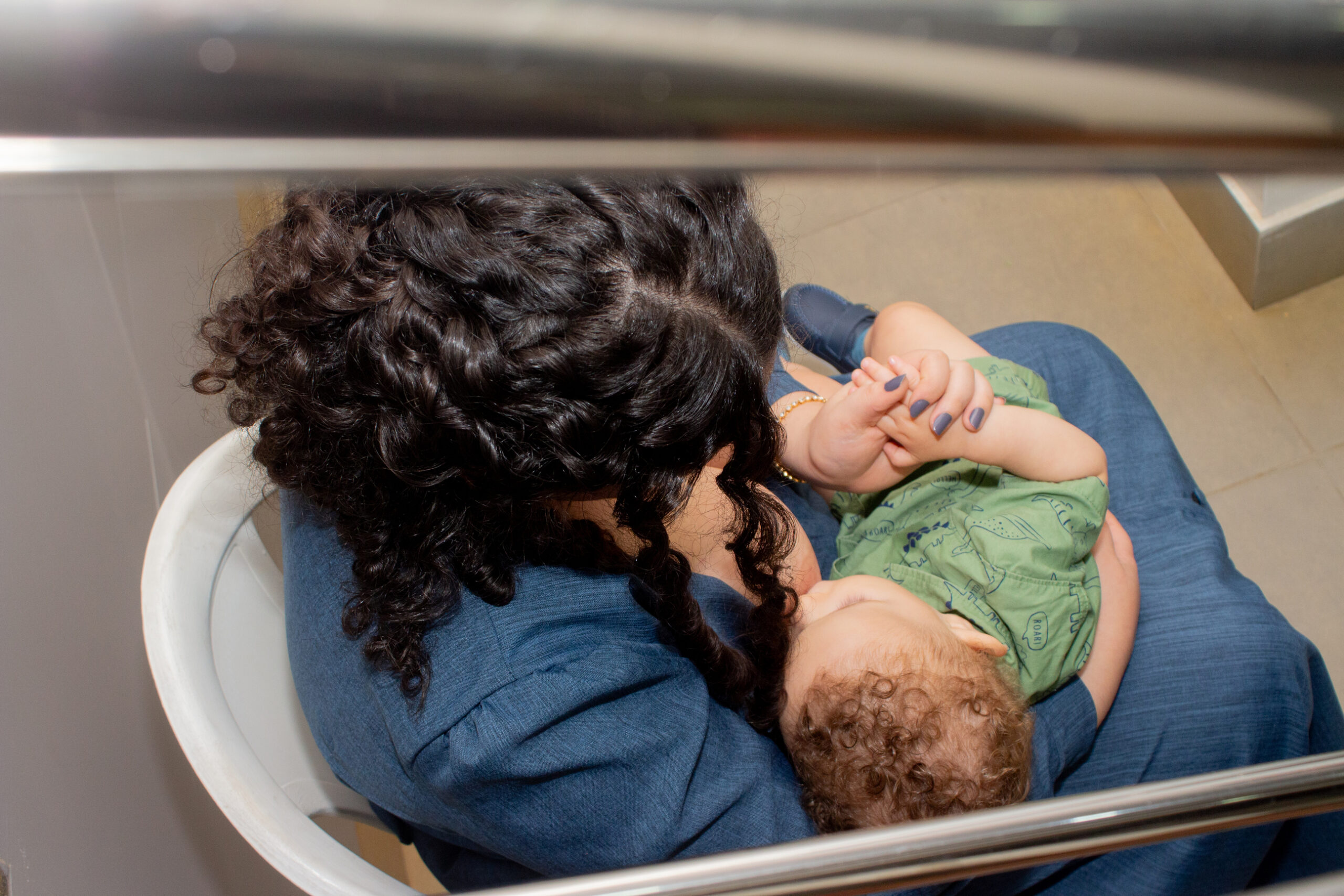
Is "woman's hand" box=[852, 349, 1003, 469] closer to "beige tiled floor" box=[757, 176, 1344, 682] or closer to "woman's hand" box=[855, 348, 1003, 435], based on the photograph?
"woman's hand" box=[855, 348, 1003, 435]

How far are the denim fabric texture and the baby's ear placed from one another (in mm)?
80

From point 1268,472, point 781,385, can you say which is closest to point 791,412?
point 781,385

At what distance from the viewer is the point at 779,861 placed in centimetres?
36

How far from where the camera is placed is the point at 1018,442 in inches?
40.9

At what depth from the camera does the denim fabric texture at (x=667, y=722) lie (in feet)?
2.31

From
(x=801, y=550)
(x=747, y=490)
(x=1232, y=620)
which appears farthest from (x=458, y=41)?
(x=1232, y=620)

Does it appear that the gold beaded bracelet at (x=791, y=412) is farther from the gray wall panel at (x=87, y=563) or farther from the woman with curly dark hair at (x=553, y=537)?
the gray wall panel at (x=87, y=563)

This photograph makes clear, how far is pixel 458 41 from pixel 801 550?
0.95 meters

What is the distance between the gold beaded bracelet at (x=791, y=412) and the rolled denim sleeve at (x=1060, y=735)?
388 millimetres

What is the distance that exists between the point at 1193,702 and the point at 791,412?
546 mm

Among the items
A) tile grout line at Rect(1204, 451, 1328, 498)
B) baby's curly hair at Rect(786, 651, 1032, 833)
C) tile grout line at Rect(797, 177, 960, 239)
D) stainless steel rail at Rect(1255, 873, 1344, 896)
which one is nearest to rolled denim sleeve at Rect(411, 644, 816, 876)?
baby's curly hair at Rect(786, 651, 1032, 833)

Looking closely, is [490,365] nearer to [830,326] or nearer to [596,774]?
[596,774]

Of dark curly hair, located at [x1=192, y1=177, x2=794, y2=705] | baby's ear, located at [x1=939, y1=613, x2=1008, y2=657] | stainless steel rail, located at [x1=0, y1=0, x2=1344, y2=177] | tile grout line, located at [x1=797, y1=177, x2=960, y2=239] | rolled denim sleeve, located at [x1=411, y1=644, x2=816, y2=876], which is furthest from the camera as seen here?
tile grout line, located at [x1=797, y1=177, x2=960, y2=239]

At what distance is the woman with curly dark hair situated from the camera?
1.90 ft
